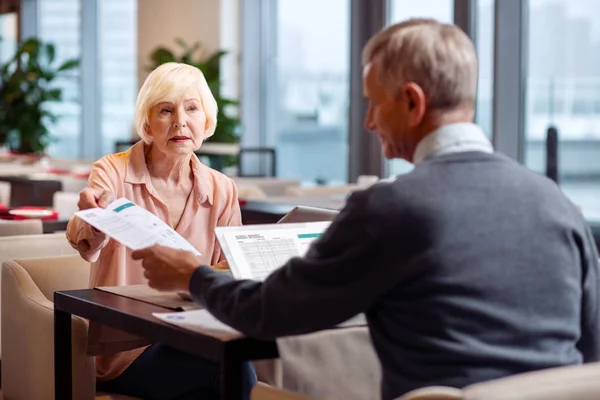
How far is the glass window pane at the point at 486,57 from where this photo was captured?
7699 millimetres

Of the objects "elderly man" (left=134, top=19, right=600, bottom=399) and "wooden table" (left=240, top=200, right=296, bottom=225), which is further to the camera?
"wooden table" (left=240, top=200, right=296, bottom=225)

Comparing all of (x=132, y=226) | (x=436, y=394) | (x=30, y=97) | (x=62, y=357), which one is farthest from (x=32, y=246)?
(x=30, y=97)

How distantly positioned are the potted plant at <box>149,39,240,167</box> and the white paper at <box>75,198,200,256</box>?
25.9ft

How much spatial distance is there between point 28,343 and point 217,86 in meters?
7.75

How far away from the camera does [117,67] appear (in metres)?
14.2

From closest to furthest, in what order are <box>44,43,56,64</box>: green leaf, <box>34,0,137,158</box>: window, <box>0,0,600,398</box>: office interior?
1. <box>0,0,600,398</box>: office interior
2. <box>34,0,137,158</box>: window
3. <box>44,43,56,64</box>: green leaf

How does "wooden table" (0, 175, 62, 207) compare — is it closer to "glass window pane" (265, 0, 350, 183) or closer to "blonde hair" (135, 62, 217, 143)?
"glass window pane" (265, 0, 350, 183)

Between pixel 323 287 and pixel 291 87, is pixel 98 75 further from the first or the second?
pixel 323 287

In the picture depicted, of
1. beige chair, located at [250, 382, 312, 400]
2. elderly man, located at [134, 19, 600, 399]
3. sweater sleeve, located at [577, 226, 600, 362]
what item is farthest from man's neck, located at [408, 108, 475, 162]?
beige chair, located at [250, 382, 312, 400]

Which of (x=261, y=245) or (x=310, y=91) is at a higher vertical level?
(x=310, y=91)

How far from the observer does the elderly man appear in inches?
67.4

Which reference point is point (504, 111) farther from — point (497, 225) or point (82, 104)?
point (82, 104)

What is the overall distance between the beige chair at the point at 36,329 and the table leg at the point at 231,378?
83cm

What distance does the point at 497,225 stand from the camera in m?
1.75
